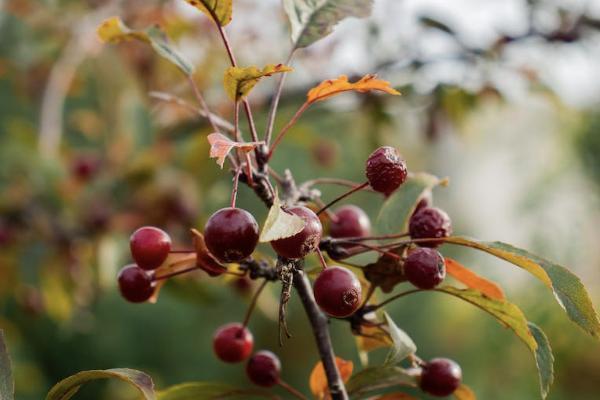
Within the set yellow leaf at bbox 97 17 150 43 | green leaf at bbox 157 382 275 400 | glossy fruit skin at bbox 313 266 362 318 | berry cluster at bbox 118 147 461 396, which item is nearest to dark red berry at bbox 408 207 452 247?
berry cluster at bbox 118 147 461 396

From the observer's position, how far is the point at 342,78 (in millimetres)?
566

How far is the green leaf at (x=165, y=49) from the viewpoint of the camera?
0.69m

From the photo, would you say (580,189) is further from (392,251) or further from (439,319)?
(392,251)

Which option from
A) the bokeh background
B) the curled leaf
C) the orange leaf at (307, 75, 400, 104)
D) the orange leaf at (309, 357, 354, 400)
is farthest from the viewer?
the bokeh background

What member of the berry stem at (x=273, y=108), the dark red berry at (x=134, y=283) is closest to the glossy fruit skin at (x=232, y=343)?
the dark red berry at (x=134, y=283)

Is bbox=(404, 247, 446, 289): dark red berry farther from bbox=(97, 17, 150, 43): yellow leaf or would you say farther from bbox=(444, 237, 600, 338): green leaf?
bbox=(97, 17, 150, 43): yellow leaf

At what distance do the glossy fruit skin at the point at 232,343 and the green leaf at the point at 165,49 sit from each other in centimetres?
26

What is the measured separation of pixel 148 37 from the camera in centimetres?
71

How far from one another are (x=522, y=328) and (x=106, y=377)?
12.8 inches

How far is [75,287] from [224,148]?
1.28 metres

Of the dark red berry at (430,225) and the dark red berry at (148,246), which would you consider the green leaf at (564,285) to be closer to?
the dark red berry at (430,225)

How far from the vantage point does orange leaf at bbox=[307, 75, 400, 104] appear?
1.83 feet

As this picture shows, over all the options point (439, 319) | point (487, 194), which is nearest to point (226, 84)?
point (439, 319)

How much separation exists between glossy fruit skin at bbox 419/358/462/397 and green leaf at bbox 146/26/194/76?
366mm
